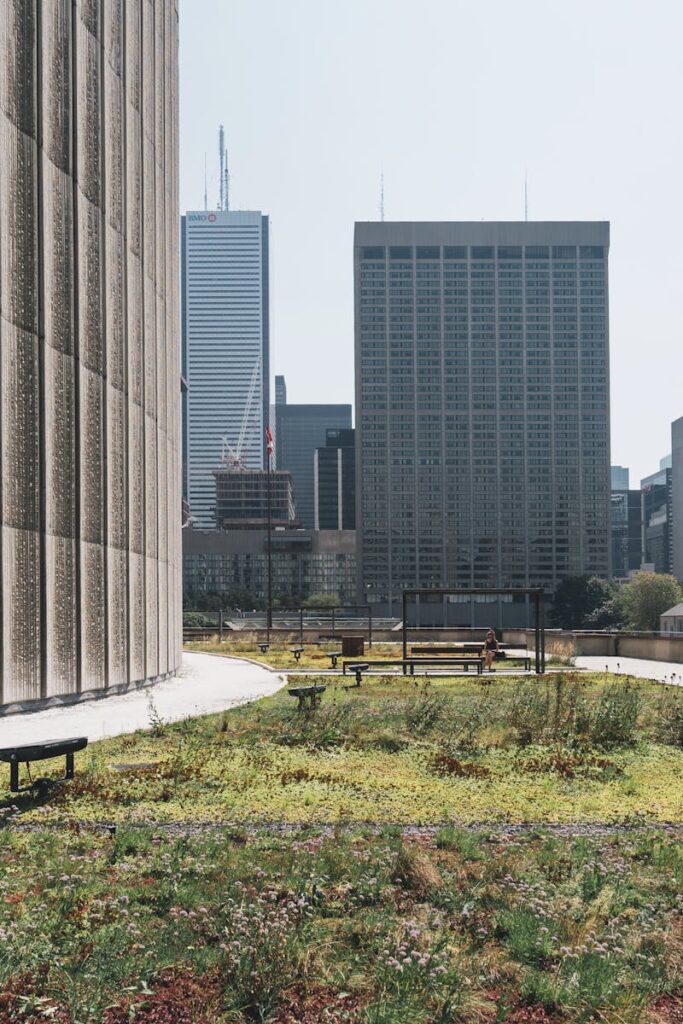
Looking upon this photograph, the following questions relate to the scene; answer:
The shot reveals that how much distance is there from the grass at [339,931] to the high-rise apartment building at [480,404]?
17361 cm

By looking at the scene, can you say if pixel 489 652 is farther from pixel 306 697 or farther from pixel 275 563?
pixel 275 563

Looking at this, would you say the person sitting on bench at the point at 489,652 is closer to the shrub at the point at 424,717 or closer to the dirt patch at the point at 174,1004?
the shrub at the point at 424,717

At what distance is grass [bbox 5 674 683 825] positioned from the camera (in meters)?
8.70

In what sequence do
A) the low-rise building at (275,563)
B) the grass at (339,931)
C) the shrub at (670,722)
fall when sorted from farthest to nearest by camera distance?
the low-rise building at (275,563), the shrub at (670,722), the grass at (339,931)

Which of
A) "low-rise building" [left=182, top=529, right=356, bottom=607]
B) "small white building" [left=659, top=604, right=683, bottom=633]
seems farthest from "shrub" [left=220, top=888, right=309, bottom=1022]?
"low-rise building" [left=182, top=529, right=356, bottom=607]

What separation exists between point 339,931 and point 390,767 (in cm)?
557

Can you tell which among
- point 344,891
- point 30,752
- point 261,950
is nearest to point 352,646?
point 30,752

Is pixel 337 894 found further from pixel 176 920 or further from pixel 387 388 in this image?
pixel 387 388

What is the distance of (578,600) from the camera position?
511 ft

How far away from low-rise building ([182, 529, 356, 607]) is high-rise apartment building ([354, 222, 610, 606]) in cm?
937

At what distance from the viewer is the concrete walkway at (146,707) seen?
586 inches

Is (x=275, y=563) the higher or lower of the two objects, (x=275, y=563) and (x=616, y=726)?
the lower

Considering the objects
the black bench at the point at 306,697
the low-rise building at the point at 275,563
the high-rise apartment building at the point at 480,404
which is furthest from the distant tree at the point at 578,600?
the black bench at the point at 306,697

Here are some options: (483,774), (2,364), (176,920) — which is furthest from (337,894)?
(2,364)
